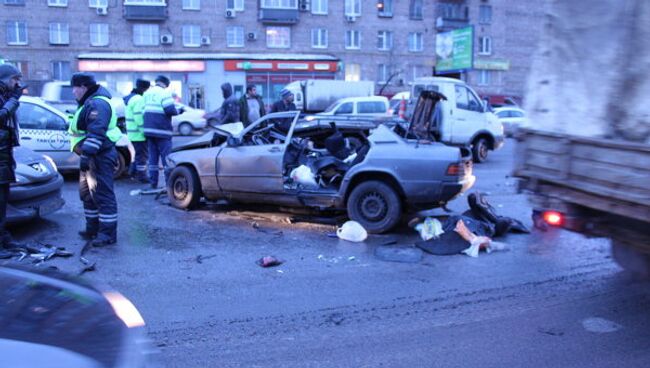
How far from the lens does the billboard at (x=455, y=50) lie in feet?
133

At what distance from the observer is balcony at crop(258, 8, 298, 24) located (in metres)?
43.2

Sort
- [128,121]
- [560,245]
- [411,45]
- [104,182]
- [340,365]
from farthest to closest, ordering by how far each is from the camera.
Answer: [411,45]
[128,121]
[560,245]
[104,182]
[340,365]

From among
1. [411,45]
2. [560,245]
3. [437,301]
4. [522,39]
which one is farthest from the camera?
[522,39]

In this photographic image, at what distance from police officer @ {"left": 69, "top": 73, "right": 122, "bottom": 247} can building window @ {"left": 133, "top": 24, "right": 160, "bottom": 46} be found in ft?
125

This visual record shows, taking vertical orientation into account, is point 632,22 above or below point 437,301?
above

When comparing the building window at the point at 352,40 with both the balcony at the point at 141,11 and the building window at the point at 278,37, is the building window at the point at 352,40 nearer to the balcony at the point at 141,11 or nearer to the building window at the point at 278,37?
the building window at the point at 278,37

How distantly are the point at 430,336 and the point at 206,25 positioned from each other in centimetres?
4185

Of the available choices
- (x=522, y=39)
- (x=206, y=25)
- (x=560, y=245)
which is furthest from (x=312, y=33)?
(x=560, y=245)

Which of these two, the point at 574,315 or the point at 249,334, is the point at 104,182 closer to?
the point at 249,334

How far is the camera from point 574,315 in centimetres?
471

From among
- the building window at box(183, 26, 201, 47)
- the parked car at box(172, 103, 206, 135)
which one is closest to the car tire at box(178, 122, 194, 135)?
the parked car at box(172, 103, 206, 135)

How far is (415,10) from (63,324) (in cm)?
4761

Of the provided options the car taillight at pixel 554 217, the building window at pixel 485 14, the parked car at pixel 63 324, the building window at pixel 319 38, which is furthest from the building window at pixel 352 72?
the parked car at pixel 63 324

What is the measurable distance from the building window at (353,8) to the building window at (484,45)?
36.9ft
